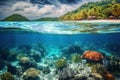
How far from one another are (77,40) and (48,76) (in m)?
0.78

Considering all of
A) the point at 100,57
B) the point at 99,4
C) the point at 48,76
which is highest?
the point at 99,4

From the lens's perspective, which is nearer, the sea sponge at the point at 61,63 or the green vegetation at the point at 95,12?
the sea sponge at the point at 61,63

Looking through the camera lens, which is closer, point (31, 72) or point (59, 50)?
point (31, 72)

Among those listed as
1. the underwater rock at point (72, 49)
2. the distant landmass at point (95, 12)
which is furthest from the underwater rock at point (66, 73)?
the distant landmass at point (95, 12)

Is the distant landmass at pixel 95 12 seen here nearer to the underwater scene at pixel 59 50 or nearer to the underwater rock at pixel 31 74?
the underwater scene at pixel 59 50

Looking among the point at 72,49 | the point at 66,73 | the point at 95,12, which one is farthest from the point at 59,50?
the point at 95,12

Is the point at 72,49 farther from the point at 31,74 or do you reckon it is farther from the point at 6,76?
the point at 6,76

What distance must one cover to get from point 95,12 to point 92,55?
0.76 metres

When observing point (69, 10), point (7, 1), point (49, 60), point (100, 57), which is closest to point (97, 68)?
point (100, 57)

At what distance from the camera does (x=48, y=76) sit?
12.6 feet

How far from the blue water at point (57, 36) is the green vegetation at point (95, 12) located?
139 millimetres

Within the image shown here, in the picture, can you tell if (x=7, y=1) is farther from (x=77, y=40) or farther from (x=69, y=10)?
(x=77, y=40)

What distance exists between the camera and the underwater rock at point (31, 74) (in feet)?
12.5

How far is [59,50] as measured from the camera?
3969 millimetres
